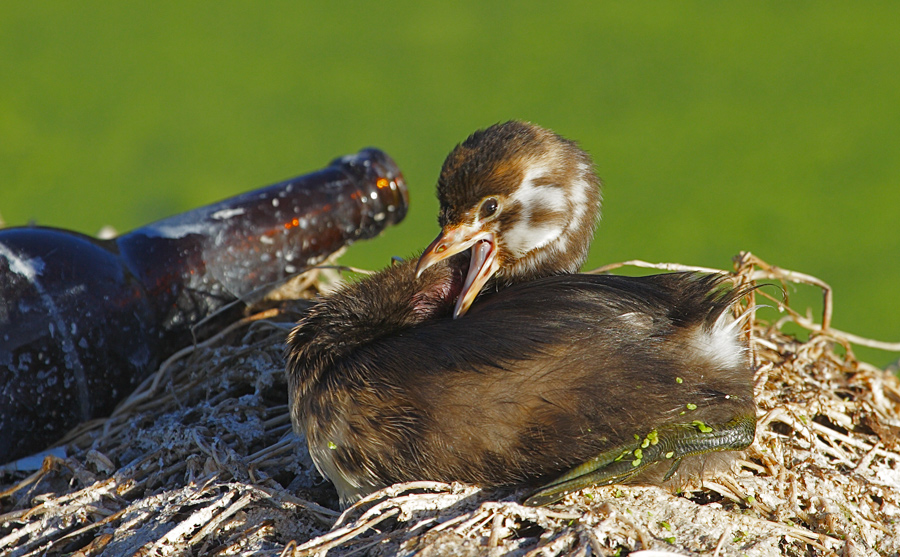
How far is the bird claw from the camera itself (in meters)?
1.14

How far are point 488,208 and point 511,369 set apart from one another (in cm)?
36

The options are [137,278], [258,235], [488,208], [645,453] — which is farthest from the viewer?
[258,235]

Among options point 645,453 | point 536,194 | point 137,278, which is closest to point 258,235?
point 137,278

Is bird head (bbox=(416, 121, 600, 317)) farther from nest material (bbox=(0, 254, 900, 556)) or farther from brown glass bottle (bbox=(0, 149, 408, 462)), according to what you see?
brown glass bottle (bbox=(0, 149, 408, 462))

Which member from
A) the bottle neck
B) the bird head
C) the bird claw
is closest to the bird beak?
the bird head

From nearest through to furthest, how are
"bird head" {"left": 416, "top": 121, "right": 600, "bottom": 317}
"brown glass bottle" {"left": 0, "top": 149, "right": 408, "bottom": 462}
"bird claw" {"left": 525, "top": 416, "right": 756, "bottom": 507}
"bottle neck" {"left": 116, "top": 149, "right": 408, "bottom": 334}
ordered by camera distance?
"bird claw" {"left": 525, "top": 416, "right": 756, "bottom": 507}, "bird head" {"left": 416, "top": 121, "right": 600, "bottom": 317}, "brown glass bottle" {"left": 0, "top": 149, "right": 408, "bottom": 462}, "bottle neck" {"left": 116, "top": 149, "right": 408, "bottom": 334}

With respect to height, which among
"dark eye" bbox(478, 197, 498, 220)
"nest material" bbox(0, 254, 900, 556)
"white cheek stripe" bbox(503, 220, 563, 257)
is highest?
"dark eye" bbox(478, 197, 498, 220)

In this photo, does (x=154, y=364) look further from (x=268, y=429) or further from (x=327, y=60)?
(x=327, y=60)

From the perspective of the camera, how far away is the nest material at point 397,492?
1.15m

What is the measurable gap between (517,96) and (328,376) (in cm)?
329

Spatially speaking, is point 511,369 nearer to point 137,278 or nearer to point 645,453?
point 645,453

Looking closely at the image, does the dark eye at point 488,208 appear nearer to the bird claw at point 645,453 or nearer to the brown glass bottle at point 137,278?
the bird claw at point 645,453

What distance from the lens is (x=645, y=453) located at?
1.15 metres

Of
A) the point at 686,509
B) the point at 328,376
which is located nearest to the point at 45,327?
the point at 328,376
